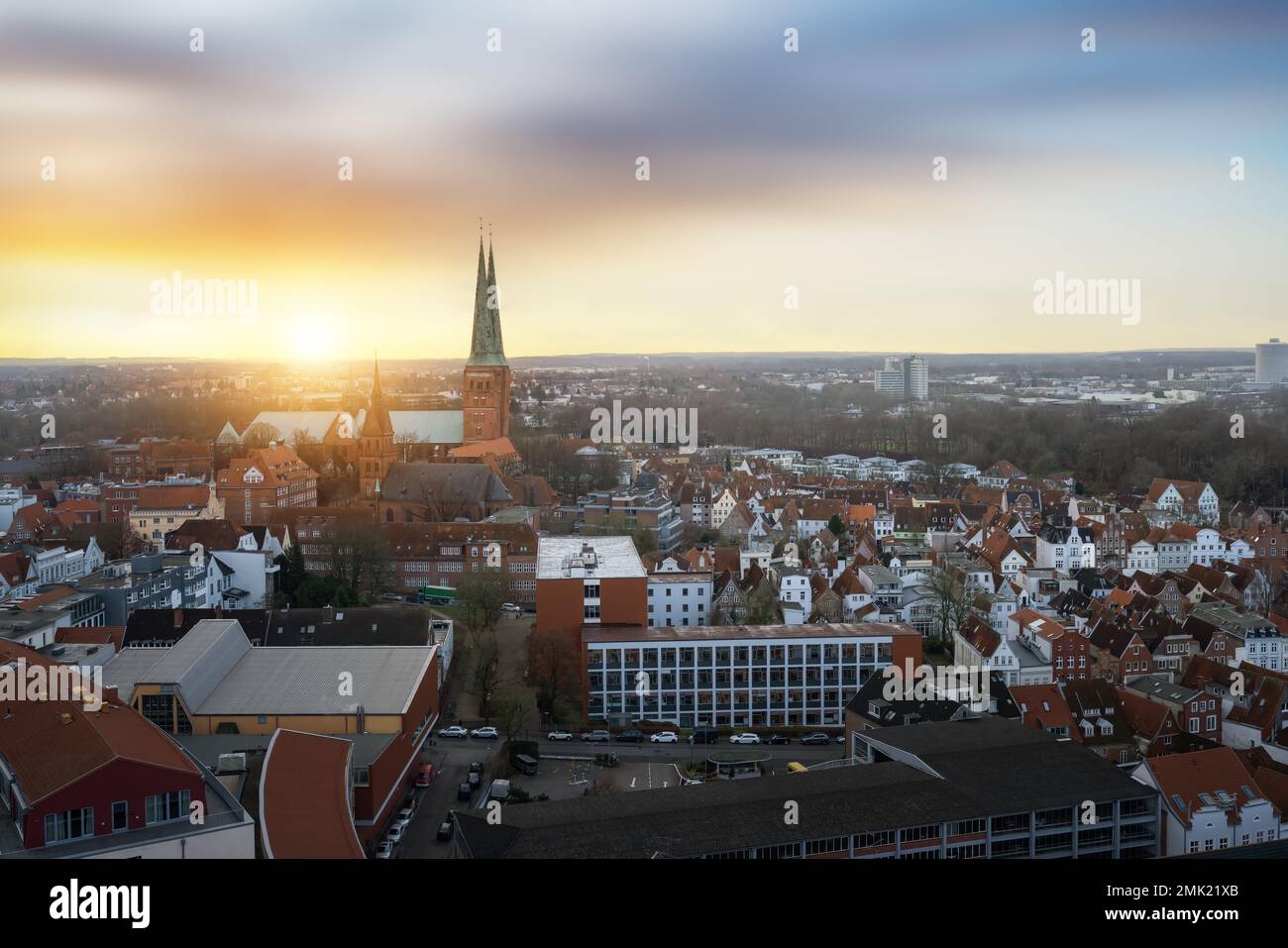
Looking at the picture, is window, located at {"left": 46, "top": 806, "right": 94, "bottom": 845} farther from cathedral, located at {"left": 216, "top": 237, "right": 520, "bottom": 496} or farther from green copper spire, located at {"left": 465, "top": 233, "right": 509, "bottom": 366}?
green copper spire, located at {"left": 465, "top": 233, "right": 509, "bottom": 366}

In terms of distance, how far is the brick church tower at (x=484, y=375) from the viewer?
32.2 metres

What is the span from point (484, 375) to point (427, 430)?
3.18 metres

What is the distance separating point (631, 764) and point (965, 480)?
25310 millimetres

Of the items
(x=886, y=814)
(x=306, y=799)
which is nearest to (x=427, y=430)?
(x=306, y=799)

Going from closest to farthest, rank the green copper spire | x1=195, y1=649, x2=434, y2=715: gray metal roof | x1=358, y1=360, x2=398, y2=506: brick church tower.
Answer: x1=195, y1=649, x2=434, y2=715: gray metal roof → x1=358, y1=360, x2=398, y2=506: brick church tower → the green copper spire

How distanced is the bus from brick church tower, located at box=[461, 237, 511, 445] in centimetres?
1261

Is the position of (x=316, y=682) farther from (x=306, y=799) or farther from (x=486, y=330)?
(x=486, y=330)

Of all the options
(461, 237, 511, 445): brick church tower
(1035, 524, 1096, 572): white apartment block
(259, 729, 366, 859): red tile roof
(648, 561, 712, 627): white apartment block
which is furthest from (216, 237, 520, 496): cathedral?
(259, 729, 366, 859): red tile roof

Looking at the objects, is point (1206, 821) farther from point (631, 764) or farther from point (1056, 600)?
point (1056, 600)

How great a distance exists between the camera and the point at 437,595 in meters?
19.7

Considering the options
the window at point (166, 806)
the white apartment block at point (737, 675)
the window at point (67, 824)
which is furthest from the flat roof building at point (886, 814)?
the white apartment block at point (737, 675)

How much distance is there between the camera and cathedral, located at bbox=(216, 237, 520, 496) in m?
26.9

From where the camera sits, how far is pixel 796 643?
1349cm
